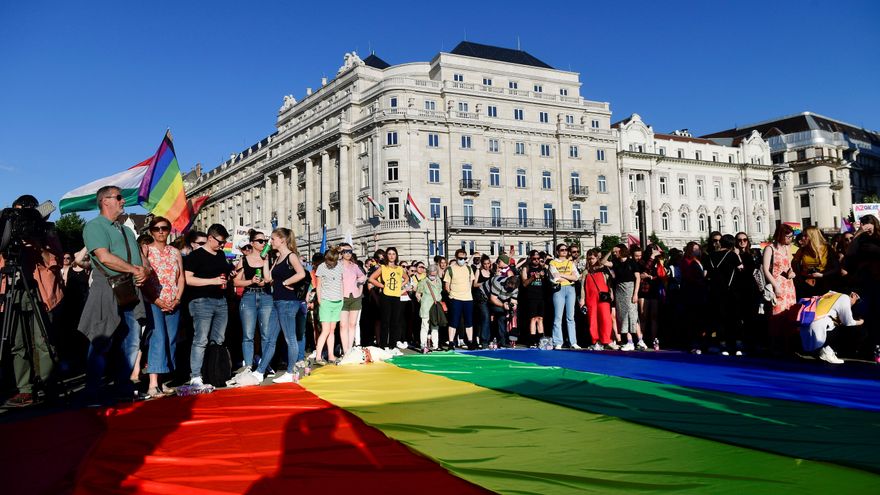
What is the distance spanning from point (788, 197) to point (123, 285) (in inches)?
3681

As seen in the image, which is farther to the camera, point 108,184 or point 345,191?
point 345,191

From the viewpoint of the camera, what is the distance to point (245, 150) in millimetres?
89812

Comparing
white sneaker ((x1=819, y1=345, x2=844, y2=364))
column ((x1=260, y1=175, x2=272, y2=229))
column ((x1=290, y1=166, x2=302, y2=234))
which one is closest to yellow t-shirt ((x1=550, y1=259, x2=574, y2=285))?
white sneaker ((x1=819, y1=345, x2=844, y2=364))

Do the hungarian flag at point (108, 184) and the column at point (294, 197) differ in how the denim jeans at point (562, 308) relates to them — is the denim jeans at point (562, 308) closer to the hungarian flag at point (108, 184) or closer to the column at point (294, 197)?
the hungarian flag at point (108, 184)

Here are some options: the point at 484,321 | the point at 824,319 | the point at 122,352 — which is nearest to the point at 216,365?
the point at 122,352

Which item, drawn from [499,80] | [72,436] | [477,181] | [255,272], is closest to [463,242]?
[477,181]

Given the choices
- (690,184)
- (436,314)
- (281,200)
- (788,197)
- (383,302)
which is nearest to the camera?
(383,302)

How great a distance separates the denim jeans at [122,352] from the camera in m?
6.37

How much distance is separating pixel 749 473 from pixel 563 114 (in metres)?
58.3

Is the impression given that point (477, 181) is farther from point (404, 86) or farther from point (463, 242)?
point (404, 86)

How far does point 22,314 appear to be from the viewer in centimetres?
681

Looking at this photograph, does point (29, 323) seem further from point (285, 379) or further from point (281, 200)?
point (281, 200)

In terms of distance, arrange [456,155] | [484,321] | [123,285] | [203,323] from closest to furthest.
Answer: [123,285] < [203,323] < [484,321] < [456,155]

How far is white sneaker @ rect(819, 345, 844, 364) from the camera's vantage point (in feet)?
27.8
